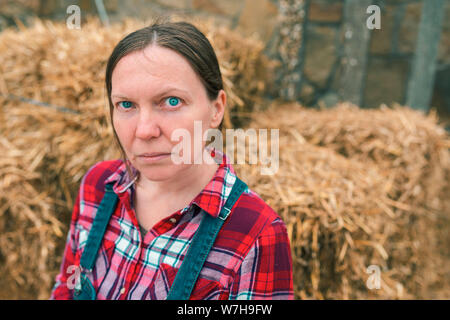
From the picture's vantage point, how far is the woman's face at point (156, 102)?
798 millimetres

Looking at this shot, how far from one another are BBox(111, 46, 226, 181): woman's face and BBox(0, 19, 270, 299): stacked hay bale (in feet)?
2.89

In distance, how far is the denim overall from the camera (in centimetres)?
84

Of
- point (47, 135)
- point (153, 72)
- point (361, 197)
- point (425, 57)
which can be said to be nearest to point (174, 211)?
point (153, 72)

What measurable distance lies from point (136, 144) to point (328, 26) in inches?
93.8

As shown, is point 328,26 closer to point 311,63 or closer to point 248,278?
point 311,63

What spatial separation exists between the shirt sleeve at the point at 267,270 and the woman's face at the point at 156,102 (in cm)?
27

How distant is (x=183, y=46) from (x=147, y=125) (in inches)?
7.8

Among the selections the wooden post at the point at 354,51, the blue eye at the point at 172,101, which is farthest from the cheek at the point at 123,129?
the wooden post at the point at 354,51

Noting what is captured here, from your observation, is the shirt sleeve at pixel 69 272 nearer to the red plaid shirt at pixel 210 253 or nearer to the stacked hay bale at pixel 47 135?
the red plaid shirt at pixel 210 253

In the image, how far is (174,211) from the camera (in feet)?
3.12

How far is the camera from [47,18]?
3.29m

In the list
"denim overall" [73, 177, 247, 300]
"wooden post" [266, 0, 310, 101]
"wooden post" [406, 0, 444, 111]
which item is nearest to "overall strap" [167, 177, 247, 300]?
"denim overall" [73, 177, 247, 300]

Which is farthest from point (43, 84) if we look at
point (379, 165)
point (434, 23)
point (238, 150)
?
point (434, 23)

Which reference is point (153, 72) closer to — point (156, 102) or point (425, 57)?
point (156, 102)
